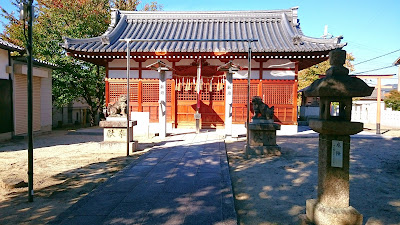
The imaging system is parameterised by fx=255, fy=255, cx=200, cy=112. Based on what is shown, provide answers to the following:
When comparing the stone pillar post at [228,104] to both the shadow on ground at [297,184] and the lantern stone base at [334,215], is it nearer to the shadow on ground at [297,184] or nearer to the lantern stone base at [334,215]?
the shadow on ground at [297,184]

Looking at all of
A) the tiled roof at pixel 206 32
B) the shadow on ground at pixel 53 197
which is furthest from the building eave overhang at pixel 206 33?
the shadow on ground at pixel 53 197

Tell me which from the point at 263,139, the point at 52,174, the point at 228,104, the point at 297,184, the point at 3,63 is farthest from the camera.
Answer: the point at 228,104

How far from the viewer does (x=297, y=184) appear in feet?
17.3

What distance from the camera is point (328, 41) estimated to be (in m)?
12.4

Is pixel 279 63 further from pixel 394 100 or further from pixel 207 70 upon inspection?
pixel 394 100

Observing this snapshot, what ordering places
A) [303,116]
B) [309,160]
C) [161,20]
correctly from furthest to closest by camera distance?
[303,116]
[161,20]
[309,160]

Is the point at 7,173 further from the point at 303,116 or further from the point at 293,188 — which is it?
the point at 303,116

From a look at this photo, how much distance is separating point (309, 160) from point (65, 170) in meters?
6.61

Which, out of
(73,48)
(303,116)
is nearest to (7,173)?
(73,48)

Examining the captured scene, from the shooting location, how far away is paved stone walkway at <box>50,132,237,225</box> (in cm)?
355

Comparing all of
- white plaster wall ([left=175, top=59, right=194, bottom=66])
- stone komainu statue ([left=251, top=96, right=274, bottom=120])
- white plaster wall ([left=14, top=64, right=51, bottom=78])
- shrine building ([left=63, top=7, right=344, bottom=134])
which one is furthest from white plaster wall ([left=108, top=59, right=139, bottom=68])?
stone komainu statue ([left=251, top=96, right=274, bottom=120])

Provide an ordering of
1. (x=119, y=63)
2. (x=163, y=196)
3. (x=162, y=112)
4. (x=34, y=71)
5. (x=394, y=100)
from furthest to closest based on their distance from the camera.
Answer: (x=394, y=100) → (x=119, y=63) → (x=34, y=71) → (x=162, y=112) → (x=163, y=196)

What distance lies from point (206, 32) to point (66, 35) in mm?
8701

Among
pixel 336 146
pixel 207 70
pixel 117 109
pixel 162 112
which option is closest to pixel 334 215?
pixel 336 146
